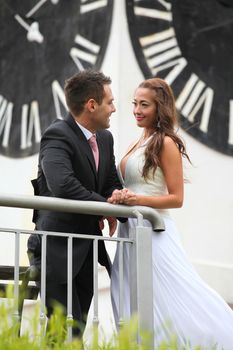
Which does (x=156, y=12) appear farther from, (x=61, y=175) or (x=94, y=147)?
(x=61, y=175)

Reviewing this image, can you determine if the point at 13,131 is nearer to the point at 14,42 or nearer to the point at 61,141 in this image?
the point at 14,42

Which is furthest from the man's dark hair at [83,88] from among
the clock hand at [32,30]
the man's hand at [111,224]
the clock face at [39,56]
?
the clock hand at [32,30]

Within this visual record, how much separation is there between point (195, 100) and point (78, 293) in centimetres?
328

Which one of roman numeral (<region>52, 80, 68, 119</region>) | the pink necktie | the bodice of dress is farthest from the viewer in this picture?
roman numeral (<region>52, 80, 68, 119</region>)

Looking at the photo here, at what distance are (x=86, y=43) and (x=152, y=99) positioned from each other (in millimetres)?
2869

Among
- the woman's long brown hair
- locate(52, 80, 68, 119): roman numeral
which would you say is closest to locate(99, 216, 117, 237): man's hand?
the woman's long brown hair

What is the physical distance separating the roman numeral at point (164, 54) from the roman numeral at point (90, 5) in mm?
359

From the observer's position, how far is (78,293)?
4.64 meters

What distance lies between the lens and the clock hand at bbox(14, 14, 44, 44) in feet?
26.0

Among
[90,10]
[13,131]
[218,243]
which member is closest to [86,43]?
[90,10]

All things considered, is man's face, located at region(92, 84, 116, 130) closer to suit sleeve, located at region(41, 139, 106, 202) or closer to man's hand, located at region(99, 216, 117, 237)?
suit sleeve, located at region(41, 139, 106, 202)

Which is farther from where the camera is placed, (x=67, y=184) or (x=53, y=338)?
(x=67, y=184)

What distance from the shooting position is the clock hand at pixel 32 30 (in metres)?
7.93

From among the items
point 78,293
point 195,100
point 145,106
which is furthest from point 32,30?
point 78,293
